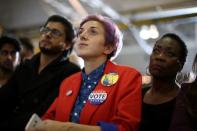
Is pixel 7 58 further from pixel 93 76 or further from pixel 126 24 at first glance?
pixel 126 24

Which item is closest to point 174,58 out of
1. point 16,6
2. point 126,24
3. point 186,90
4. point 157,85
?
point 157,85

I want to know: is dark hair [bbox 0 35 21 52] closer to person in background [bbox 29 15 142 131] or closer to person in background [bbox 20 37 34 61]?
person in background [bbox 20 37 34 61]

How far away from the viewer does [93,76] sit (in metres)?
1.75

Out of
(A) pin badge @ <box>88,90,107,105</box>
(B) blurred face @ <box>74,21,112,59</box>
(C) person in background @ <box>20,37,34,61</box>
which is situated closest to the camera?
(A) pin badge @ <box>88,90,107,105</box>

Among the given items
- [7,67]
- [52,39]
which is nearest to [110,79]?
[52,39]

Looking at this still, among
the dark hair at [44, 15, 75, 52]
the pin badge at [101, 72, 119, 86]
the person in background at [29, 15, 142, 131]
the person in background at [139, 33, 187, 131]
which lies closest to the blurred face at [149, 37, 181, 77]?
the person in background at [139, 33, 187, 131]

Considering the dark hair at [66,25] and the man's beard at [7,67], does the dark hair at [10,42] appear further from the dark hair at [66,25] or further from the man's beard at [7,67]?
the dark hair at [66,25]

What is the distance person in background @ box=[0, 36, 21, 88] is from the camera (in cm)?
285

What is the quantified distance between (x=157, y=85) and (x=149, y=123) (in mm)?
290

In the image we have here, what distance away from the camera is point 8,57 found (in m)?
2.85

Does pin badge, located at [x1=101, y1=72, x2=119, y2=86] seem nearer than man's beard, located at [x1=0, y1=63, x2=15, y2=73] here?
Yes

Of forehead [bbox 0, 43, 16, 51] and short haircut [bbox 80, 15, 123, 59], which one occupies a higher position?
short haircut [bbox 80, 15, 123, 59]

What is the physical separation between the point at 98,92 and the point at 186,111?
428 mm

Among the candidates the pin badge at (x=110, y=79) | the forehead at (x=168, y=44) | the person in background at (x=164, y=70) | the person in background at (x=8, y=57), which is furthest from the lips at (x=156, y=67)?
the person in background at (x=8, y=57)
